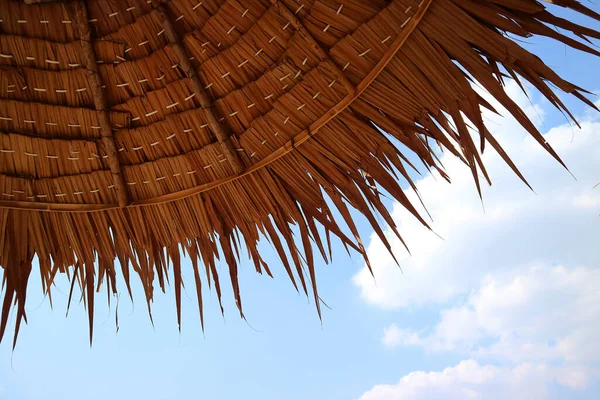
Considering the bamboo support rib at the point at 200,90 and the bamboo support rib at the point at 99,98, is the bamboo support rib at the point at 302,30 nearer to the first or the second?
the bamboo support rib at the point at 200,90

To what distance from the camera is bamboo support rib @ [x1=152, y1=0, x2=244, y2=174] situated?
81.1 inches

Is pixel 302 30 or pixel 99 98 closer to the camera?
pixel 302 30

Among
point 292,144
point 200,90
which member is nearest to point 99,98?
point 200,90

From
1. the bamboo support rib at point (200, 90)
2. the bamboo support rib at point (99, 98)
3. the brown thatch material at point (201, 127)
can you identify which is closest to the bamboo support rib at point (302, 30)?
the brown thatch material at point (201, 127)

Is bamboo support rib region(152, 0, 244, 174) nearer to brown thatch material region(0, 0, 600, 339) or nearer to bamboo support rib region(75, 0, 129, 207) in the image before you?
brown thatch material region(0, 0, 600, 339)

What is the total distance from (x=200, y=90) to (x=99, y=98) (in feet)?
1.30

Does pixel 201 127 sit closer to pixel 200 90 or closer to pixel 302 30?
pixel 200 90

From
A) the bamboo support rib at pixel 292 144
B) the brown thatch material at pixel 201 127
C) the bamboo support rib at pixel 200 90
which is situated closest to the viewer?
the bamboo support rib at pixel 292 144

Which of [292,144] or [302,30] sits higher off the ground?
[302,30]

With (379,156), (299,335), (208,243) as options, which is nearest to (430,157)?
(379,156)

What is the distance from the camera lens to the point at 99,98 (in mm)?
2131

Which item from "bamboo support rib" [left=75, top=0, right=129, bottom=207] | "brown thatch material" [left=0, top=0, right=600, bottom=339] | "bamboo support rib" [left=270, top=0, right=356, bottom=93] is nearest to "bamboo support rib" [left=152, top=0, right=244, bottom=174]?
"brown thatch material" [left=0, top=0, right=600, bottom=339]

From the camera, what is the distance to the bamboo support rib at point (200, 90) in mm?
2061

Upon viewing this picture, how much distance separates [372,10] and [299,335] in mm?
7910
